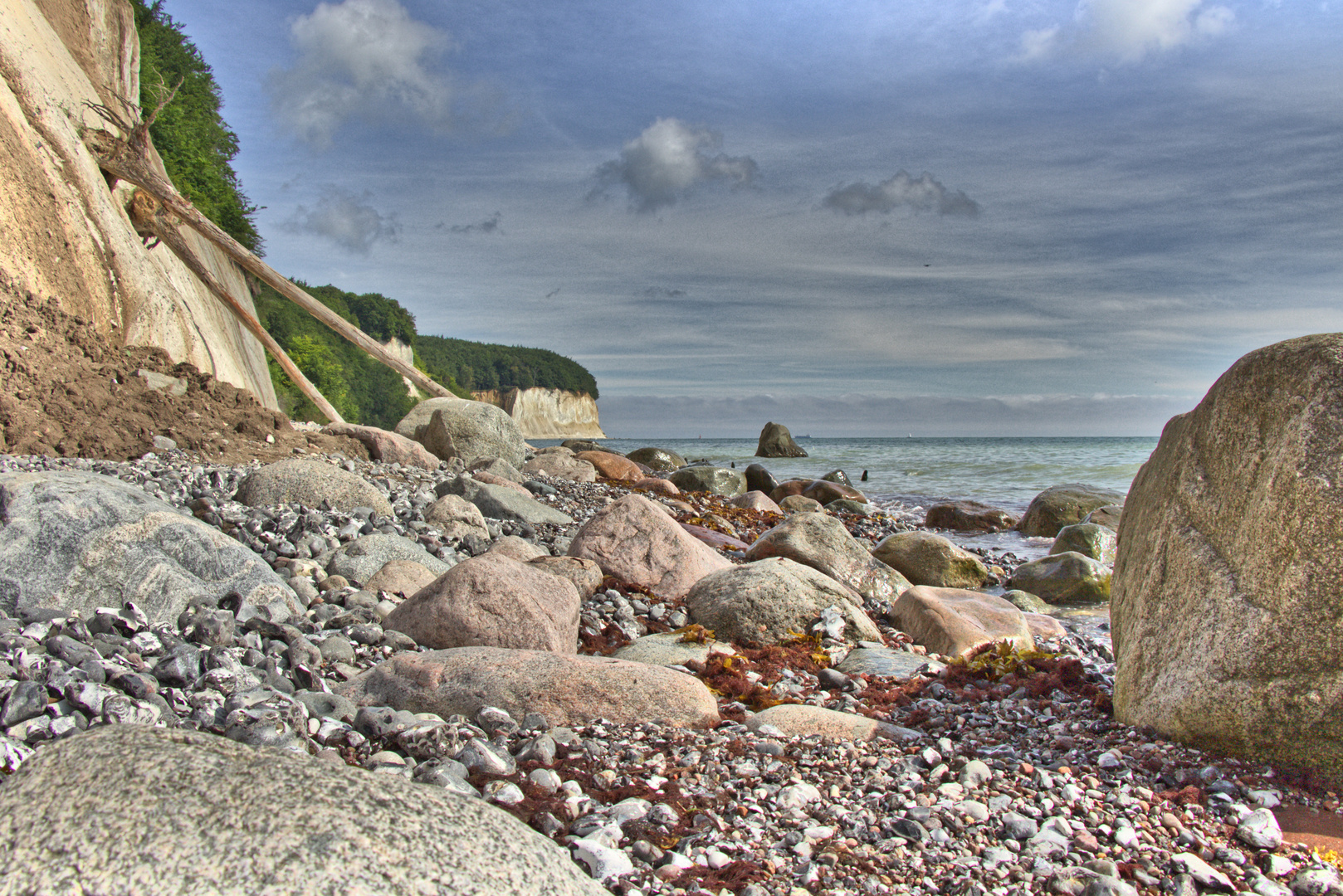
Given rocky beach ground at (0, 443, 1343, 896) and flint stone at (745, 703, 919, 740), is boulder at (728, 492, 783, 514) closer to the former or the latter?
rocky beach ground at (0, 443, 1343, 896)

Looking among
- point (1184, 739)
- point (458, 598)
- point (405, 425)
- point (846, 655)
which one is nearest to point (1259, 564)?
point (1184, 739)

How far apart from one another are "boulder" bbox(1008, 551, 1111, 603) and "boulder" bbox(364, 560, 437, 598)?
25.2 ft

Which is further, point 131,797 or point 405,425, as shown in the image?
point 405,425

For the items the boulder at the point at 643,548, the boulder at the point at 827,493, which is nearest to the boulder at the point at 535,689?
the boulder at the point at 643,548

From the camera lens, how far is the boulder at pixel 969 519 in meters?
16.2

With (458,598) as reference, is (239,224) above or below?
above

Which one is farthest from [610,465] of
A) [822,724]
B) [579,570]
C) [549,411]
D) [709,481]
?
[549,411]

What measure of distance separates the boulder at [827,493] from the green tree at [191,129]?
674 inches

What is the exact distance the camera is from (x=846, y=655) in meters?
5.92

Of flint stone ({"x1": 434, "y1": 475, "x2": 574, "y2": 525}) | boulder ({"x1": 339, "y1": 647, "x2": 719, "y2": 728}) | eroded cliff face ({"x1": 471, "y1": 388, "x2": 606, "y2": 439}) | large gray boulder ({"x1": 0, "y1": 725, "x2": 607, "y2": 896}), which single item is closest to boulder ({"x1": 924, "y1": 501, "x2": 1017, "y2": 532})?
flint stone ({"x1": 434, "y1": 475, "x2": 574, "y2": 525})

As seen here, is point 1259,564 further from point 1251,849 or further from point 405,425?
point 405,425

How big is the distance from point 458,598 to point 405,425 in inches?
497

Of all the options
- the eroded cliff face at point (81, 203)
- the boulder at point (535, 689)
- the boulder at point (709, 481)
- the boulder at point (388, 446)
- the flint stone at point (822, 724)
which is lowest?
the flint stone at point (822, 724)

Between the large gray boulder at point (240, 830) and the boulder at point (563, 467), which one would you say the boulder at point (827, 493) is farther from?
the large gray boulder at point (240, 830)
